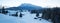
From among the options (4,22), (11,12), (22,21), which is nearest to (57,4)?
(22,21)

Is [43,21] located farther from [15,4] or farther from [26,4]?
[15,4]

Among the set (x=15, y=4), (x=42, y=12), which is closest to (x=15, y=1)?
(x=15, y=4)

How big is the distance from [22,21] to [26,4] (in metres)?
0.27

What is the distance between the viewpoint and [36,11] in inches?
59.6

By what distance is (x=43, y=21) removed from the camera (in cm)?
146

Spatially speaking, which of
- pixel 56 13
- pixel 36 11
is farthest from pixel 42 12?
pixel 56 13

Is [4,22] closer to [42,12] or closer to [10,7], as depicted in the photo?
[10,7]

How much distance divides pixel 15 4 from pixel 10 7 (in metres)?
0.09

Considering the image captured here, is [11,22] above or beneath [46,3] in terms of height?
beneath

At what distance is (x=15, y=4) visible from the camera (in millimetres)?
1482

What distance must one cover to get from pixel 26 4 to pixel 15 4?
17 centimetres

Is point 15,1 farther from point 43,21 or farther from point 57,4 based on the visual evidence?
point 57,4

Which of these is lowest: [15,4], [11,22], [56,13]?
[11,22]

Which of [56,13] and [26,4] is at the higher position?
[26,4]
